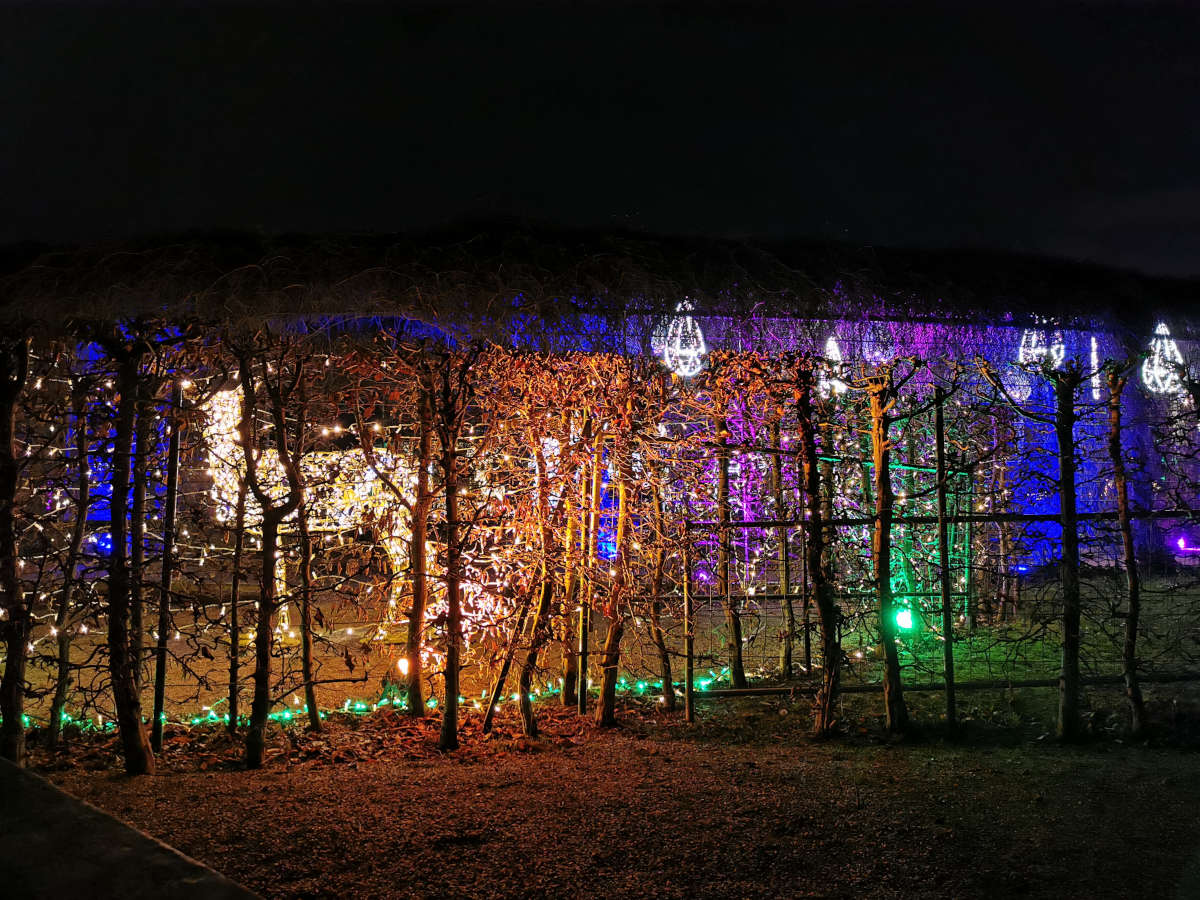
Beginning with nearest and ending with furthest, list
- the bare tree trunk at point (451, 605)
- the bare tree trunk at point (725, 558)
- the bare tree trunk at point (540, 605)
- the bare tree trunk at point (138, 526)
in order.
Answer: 1. the bare tree trunk at point (138, 526)
2. the bare tree trunk at point (451, 605)
3. the bare tree trunk at point (540, 605)
4. the bare tree trunk at point (725, 558)

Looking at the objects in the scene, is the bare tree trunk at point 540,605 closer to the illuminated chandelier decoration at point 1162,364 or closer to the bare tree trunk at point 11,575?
the bare tree trunk at point 11,575

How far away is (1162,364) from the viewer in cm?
607

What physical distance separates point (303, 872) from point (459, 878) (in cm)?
64

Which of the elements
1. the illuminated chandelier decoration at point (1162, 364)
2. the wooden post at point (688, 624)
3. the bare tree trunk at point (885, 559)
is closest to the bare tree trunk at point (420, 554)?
the wooden post at point (688, 624)

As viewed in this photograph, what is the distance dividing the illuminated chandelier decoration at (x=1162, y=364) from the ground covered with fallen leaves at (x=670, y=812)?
102 inches

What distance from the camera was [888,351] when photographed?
219 inches

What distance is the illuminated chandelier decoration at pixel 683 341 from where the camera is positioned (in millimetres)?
5305

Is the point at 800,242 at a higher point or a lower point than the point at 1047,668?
higher

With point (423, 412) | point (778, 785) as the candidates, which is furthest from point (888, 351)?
point (423, 412)

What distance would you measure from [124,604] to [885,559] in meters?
4.72

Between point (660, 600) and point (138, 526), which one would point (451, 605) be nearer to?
point (660, 600)

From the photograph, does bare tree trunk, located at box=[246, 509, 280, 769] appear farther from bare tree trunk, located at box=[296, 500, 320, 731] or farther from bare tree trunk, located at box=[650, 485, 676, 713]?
bare tree trunk, located at box=[650, 485, 676, 713]

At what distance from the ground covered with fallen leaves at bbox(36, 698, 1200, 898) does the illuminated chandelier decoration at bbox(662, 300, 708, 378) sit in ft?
A: 8.19

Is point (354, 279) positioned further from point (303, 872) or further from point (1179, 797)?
point (1179, 797)
